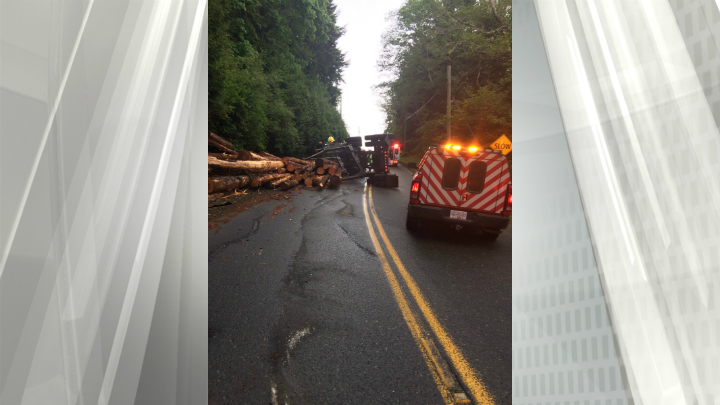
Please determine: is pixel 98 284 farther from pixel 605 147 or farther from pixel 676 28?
pixel 676 28

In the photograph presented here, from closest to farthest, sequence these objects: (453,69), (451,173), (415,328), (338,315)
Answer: (415,328), (338,315), (451,173), (453,69)

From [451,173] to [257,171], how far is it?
339 inches

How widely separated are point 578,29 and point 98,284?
1.50 meters

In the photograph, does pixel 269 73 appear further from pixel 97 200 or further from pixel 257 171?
pixel 97 200

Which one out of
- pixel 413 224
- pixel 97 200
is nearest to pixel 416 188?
pixel 413 224

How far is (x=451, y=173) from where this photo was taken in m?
6.75

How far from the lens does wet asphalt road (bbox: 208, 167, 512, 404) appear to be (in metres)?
2.47

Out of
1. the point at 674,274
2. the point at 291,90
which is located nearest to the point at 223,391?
the point at 674,274

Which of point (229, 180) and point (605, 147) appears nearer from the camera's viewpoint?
point (605, 147)

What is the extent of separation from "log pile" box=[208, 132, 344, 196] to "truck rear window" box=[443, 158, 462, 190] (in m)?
6.41

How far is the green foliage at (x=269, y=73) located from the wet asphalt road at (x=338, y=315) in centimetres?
1085

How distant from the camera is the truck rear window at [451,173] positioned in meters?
6.71

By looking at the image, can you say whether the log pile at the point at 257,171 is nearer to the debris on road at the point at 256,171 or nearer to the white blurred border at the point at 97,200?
the debris on road at the point at 256,171

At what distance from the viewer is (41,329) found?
91 centimetres
